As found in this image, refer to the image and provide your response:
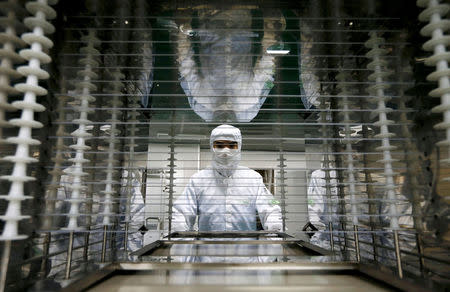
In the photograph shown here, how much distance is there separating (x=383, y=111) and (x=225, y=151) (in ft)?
3.42

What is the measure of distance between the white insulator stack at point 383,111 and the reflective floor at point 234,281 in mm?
193

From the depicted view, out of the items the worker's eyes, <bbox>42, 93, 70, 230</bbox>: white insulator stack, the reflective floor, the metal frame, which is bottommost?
the reflective floor

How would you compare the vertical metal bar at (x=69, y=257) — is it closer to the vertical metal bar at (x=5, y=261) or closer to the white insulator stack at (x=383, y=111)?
the vertical metal bar at (x=5, y=261)

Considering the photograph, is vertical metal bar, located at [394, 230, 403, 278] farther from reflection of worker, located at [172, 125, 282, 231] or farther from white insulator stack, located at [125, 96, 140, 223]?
reflection of worker, located at [172, 125, 282, 231]

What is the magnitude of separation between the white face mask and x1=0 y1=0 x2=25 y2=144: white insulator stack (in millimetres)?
1200

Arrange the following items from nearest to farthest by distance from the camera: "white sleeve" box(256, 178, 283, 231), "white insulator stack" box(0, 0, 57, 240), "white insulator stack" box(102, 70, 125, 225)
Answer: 1. "white insulator stack" box(0, 0, 57, 240)
2. "white insulator stack" box(102, 70, 125, 225)
3. "white sleeve" box(256, 178, 283, 231)

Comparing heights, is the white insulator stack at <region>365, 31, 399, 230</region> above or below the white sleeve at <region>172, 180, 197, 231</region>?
above

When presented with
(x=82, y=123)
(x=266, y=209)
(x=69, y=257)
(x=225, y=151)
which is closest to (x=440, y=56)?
(x=82, y=123)

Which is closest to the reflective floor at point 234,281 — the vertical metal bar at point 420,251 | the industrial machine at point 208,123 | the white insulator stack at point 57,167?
the industrial machine at point 208,123

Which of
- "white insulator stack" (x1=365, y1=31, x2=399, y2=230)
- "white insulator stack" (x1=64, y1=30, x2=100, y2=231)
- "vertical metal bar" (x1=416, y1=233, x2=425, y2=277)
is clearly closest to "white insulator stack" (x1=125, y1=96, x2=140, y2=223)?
"white insulator stack" (x1=64, y1=30, x2=100, y2=231)

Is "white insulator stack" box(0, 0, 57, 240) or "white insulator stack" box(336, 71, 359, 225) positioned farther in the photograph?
"white insulator stack" box(336, 71, 359, 225)

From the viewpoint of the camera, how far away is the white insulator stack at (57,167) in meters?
0.72

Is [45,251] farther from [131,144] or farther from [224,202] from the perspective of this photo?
[224,202]

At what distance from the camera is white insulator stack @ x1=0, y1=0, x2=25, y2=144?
1.92 feet
